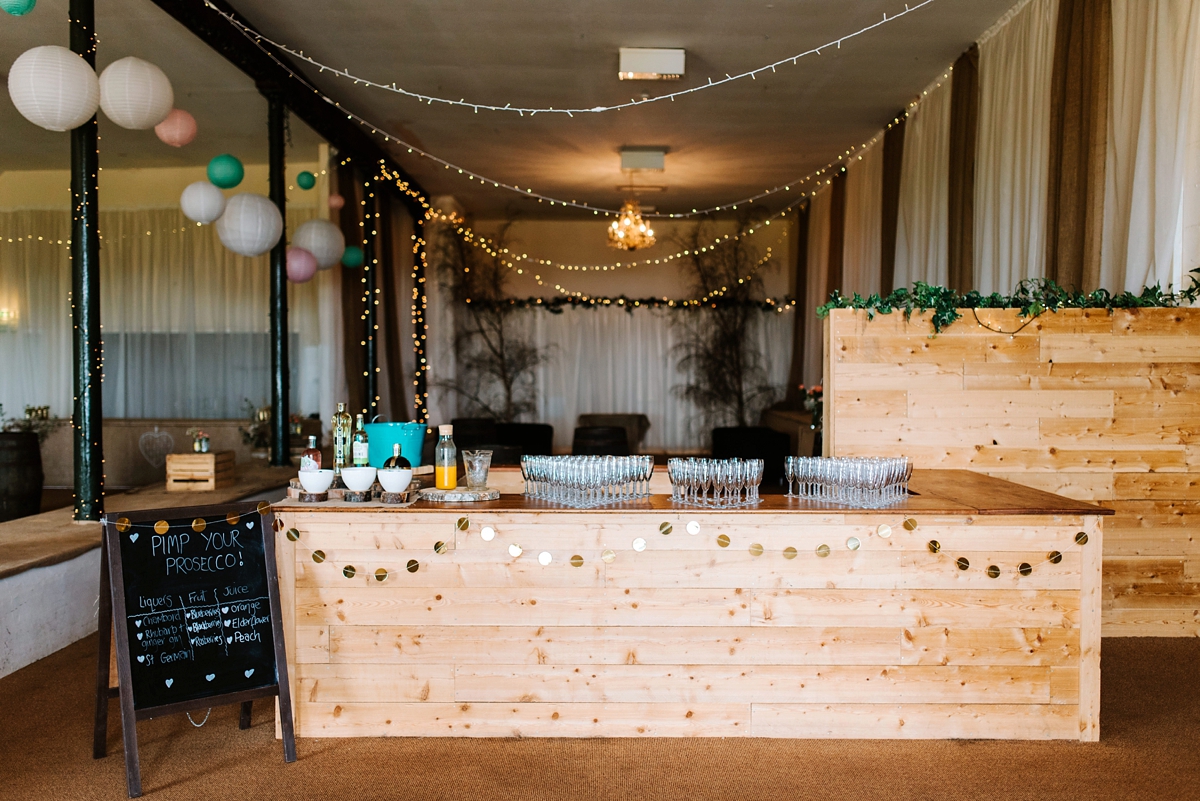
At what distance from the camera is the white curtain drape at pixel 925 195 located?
6.43 metres

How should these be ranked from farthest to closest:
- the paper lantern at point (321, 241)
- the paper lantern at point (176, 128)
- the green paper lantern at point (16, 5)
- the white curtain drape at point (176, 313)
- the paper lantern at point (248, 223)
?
the white curtain drape at point (176, 313), the paper lantern at point (321, 241), the paper lantern at point (248, 223), the paper lantern at point (176, 128), the green paper lantern at point (16, 5)

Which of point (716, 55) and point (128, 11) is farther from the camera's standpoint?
point (716, 55)

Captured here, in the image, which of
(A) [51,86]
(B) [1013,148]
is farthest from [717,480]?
(B) [1013,148]

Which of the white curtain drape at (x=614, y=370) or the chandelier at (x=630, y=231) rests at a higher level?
the chandelier at (x=630, y=231)

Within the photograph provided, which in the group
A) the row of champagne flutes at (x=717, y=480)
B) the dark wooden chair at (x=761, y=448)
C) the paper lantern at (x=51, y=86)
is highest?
the paper lantern at (x=51, y=86)

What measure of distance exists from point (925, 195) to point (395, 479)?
17.4ft

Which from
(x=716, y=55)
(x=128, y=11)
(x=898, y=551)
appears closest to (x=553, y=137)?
(x=716, y=55)

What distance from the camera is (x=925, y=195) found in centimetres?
677

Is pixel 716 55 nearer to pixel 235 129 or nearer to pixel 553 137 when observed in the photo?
pixel 553 137

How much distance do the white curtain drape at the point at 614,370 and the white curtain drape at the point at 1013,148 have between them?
6.50 m

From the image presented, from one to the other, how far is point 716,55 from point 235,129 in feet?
15.0

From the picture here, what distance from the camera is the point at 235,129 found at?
806cm

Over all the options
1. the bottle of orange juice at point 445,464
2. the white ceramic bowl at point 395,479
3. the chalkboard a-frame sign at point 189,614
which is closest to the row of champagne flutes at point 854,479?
the bottle of orange juice at point 445,464

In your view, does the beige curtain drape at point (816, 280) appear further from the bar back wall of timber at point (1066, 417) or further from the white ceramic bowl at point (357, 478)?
the white ceramic bowl at point (357, 478)
